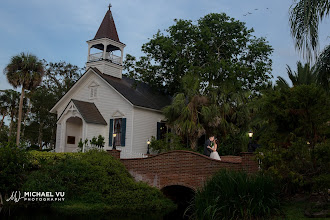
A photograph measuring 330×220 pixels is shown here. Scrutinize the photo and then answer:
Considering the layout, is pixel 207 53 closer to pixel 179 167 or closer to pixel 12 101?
pixel 179 167

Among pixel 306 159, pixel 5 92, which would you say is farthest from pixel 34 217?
pixel 5 92

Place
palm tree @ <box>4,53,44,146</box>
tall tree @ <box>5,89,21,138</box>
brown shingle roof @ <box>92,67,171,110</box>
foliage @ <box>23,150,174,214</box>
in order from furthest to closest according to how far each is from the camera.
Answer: tall tree @ <box>5,89,21,138</box> → palm tree @ <box>4,53,44,146</box> → brown shingle roof @ <box>92,67,171,110</box> → foliage @ <box>23,150,174,214</box>

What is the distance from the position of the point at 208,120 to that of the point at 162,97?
716 cm

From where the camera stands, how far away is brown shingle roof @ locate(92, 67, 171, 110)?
81.8 feet

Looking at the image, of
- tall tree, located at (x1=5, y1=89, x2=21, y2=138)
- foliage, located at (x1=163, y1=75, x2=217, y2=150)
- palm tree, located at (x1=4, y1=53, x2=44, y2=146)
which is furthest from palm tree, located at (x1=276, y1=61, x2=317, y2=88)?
tall tree, located at (x1=5, y1=89, x2=21, y2=138)

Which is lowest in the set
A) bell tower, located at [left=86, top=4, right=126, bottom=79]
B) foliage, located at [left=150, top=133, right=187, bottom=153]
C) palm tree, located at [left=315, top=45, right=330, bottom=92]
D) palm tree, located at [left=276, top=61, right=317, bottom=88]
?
foliage, located at [left=150, top=133, right=187, bottom=153]

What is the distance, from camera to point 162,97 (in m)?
29.0

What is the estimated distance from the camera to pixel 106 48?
1115 inches

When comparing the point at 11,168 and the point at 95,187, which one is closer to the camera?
the point at 95,187

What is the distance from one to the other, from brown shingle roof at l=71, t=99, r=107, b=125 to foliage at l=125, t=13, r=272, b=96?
16.7ft

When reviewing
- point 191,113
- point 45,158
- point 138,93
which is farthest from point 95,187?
point 138,93

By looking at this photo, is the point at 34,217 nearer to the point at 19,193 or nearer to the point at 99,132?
the point at 19,193

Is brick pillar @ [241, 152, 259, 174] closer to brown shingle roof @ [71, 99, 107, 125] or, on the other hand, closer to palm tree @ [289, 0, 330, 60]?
palm tree @ [289, 0, 330, 60]

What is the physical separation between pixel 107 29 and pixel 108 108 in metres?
6.94
